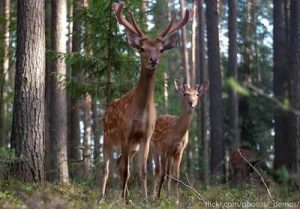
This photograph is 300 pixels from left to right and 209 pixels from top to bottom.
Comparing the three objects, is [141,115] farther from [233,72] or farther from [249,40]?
[249,40]

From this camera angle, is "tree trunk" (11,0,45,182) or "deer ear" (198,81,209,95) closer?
"tree trunk" (11,0,45,182)

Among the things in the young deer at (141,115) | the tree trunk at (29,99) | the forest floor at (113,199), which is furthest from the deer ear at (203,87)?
the tree trunk at (29,99)

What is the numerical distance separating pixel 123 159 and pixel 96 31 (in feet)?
19.8

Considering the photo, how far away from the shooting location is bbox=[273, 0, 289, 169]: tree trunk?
20.6 meters

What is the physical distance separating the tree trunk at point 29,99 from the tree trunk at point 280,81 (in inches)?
414

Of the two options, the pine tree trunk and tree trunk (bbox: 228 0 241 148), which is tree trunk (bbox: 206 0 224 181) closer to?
tree trunk (bbox: 228 0 241 148)

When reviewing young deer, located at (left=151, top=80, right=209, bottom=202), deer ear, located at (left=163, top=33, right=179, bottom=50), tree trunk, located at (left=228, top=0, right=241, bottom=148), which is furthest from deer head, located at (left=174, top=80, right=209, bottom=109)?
tree trunk, located at (left=228, top=0, right=241, bottom=148)

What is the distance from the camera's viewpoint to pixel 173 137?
14195 mm

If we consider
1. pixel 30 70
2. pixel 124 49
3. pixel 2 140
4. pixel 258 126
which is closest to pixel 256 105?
pixel 258 126

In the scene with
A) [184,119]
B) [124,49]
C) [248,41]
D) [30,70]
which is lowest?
[184,119]

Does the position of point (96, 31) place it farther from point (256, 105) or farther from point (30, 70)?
point (256, 105)

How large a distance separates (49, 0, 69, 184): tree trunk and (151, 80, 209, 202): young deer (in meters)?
2.44

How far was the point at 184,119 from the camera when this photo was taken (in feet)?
47.2

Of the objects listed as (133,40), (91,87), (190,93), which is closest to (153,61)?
(133,40)
